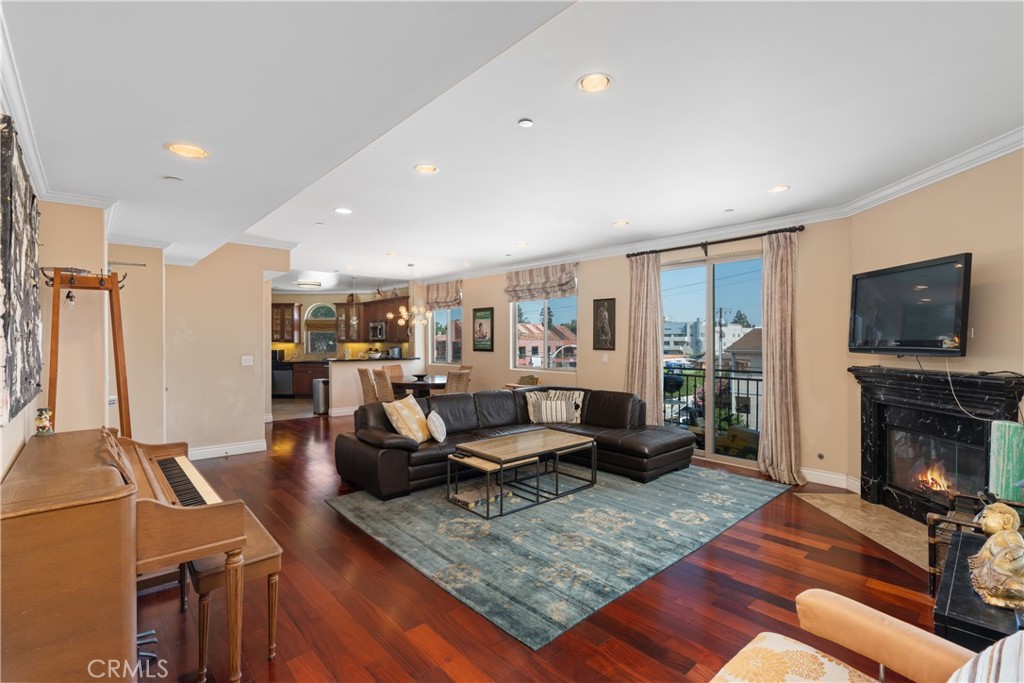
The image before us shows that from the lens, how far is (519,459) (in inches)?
157

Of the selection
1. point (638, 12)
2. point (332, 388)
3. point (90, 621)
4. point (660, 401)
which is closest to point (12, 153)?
point (90, 621)

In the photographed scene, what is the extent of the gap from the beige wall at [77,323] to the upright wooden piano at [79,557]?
5.84ft

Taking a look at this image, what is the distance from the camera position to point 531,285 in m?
7.67

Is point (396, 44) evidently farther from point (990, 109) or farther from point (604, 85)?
point (990, 109)

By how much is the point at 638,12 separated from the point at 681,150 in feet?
4.92

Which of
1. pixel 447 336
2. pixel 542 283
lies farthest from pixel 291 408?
pixel 542 283

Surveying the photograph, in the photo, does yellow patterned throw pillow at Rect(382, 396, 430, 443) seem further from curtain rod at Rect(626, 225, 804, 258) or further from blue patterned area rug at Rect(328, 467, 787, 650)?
curtain rod at Rect(626, 225, 804, 258)

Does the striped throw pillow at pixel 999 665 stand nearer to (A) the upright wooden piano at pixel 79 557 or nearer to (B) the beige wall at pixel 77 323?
(A) the upright wooden piano at pixel 79 557

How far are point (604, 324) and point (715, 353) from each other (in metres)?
1.59

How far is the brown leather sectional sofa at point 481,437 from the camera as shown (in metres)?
4.32

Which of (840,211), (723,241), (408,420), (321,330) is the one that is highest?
(840,211)

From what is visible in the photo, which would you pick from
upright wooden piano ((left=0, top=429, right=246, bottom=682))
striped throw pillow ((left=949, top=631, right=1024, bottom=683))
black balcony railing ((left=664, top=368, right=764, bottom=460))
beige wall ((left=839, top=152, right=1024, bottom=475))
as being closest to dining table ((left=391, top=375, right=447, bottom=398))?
black balcony railing ((left=664, top=368, right=764, bottom=460))

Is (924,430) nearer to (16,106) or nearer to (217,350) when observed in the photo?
(16,106)

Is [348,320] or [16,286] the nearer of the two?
[16,286]
